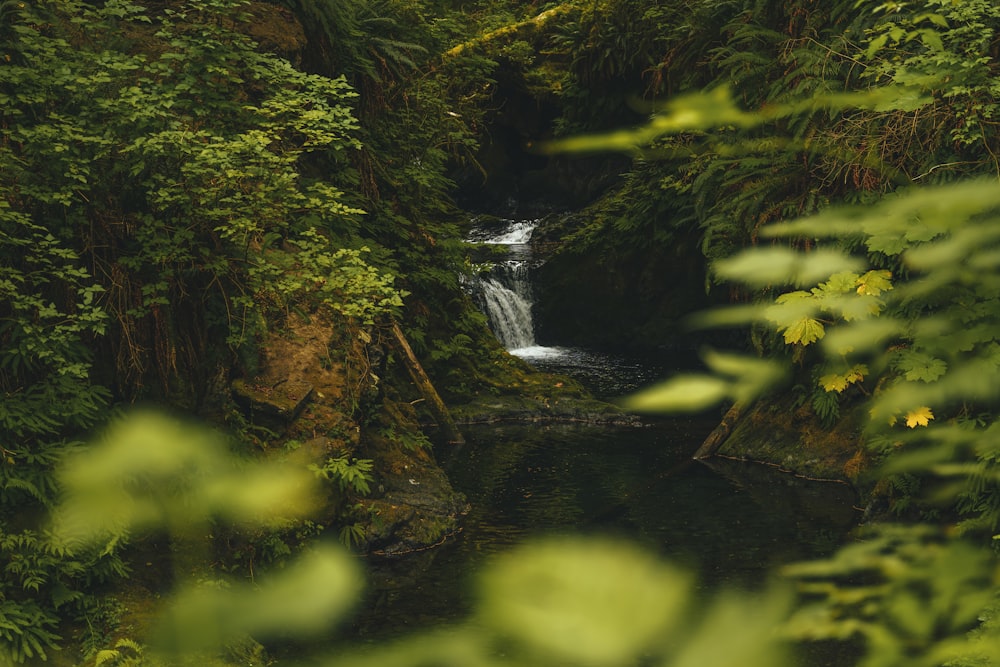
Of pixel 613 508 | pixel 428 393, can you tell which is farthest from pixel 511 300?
pixel 613 508

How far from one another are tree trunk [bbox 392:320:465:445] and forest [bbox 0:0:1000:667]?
45mm

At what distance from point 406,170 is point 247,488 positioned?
11.7m

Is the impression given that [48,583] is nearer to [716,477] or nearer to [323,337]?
[323,337]

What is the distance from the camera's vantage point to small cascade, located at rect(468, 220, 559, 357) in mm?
19125

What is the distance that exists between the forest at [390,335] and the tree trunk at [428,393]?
45 millimetres

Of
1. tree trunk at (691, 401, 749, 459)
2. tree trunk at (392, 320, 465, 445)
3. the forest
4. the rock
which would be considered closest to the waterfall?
the forest

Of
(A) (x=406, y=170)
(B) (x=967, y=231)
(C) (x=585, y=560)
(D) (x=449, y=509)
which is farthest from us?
(A) (x=406, y=170)

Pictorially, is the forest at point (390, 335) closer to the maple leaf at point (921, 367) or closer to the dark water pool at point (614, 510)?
the maple leaf at point (921, 367)

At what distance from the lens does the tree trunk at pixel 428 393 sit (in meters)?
11.4

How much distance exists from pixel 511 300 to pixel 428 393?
8.27 m

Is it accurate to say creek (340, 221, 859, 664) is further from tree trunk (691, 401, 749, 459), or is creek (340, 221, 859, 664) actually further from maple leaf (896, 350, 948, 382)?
maple leaf (896, 350, 948, 382)

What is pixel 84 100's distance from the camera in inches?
260

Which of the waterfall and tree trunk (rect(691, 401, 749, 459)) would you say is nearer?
tree trunk (rect(691, 401, 749, 459))

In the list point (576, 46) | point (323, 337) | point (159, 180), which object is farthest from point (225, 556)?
point (576, 46)
